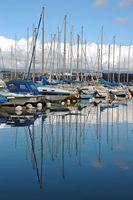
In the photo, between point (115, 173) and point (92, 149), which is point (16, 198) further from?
point (92, 149)

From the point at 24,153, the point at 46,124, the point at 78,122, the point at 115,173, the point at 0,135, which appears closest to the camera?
the point at 115,173

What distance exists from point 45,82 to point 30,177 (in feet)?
120

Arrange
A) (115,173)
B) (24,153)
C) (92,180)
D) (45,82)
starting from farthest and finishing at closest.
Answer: (45,82) < (24,153) < (115,173) < (92,180)

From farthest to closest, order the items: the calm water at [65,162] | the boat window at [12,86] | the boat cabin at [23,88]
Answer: the boat window at [12,86]
the boat cabin at [23,88]
the calm water at [65,162]

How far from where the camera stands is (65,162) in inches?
505

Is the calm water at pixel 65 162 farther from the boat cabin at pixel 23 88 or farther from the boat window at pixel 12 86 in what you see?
the boat window at pixel 12 86

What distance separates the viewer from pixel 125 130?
21562 mm

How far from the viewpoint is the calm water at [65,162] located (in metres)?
9.51

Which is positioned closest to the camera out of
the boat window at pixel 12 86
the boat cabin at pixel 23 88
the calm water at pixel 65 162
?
the calm water at pixel 65 162

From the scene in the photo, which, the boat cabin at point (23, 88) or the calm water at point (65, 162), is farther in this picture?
the boat cabin at point (23, 88)

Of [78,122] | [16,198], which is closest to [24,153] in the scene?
[16,198]

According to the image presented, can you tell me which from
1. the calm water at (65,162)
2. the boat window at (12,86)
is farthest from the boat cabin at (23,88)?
the calm water at (65,162)

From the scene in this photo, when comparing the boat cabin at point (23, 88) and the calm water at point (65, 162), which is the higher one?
the boat cabin at point (23, 88)

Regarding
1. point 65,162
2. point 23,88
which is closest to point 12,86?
point 23,88
